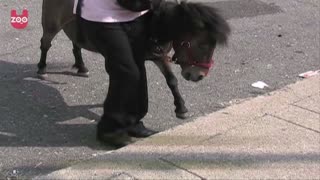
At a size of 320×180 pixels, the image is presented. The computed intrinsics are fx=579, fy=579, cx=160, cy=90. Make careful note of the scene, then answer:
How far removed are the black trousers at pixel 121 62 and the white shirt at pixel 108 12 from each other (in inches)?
1.5

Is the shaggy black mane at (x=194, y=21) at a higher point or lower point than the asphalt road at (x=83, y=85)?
higher

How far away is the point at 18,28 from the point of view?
24.5 ft

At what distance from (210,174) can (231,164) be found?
244 mm

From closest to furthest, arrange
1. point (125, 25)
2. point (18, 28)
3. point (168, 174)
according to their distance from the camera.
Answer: point (168, 174) → point (125, 25) → point (18, 28)

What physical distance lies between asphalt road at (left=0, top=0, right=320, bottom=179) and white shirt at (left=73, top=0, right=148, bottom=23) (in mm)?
1050

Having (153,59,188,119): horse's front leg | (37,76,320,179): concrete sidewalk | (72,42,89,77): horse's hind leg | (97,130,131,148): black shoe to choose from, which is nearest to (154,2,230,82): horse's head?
(153,59,188,119): horse's front leg

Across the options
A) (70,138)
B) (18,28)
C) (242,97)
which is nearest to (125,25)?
(70,138)

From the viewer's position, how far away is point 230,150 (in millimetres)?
4508

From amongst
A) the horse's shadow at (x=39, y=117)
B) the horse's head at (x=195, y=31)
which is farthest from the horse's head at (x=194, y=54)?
the horse's shadow at (x=39, y=117)

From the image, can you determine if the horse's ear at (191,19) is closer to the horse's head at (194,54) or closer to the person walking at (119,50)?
the horse's head at (194,54)

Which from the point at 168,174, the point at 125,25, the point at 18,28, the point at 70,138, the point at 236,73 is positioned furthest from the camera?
the point at 18,28

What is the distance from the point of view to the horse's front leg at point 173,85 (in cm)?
494

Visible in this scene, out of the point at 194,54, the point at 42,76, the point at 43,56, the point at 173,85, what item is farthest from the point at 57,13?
the point at 194,54

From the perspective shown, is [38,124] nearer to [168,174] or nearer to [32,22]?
[168,174]
